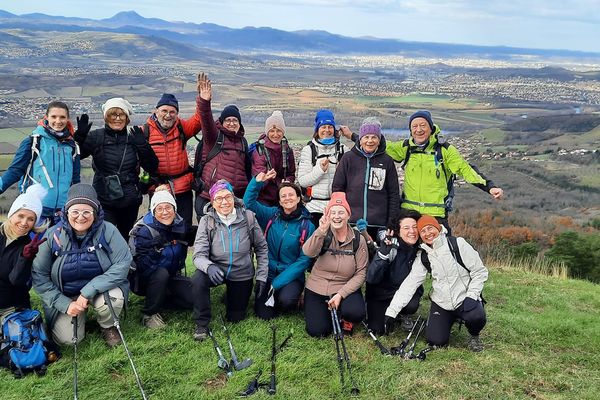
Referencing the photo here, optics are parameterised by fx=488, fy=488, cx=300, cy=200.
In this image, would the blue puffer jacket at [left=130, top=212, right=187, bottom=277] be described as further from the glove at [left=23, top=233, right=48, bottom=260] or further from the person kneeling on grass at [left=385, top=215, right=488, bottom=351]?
the person kneeling on grass at [left=385, top=215, right=488, bottom=351]

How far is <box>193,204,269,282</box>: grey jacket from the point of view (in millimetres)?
6098

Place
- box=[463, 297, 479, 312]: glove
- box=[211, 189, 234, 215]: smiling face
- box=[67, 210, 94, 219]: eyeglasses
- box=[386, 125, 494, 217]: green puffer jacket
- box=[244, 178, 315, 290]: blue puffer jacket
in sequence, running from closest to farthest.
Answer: box=[67, 210, 94, 219]: eyeglasses, box=[463, 297, 479, 312]: glove, box=[211, 189, 234, 215]: smiling face, box=[244, 178, 315, 290]: blue puffer jacket, box=[386, 125, 494, 217]: green puffer jacket

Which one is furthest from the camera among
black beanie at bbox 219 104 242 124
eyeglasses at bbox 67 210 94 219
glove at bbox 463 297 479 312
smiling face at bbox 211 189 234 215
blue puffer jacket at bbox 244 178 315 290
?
black beanie at bbox 219 104 242 124

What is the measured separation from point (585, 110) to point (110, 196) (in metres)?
135

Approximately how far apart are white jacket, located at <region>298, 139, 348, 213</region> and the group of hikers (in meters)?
0.02

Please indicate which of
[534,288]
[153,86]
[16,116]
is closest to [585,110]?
[153,86]

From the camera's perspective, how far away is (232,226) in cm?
613

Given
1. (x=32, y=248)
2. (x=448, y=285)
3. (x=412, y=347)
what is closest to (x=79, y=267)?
(x=32, y=248)

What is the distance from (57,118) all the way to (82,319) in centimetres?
239

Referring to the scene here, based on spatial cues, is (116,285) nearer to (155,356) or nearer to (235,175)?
(155,356)

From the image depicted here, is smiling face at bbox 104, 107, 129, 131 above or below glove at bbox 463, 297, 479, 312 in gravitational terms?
above

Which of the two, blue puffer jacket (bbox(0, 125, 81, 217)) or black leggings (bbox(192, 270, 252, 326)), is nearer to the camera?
blue puffer jacket (bbox(0, 125, 81, 217))

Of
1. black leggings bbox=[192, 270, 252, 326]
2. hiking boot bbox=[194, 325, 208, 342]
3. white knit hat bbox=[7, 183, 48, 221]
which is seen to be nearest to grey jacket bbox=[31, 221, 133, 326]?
white knit hat bbox=[7, 183, 48, 221]

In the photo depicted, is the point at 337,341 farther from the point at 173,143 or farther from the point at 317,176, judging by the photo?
the point at 173,143
